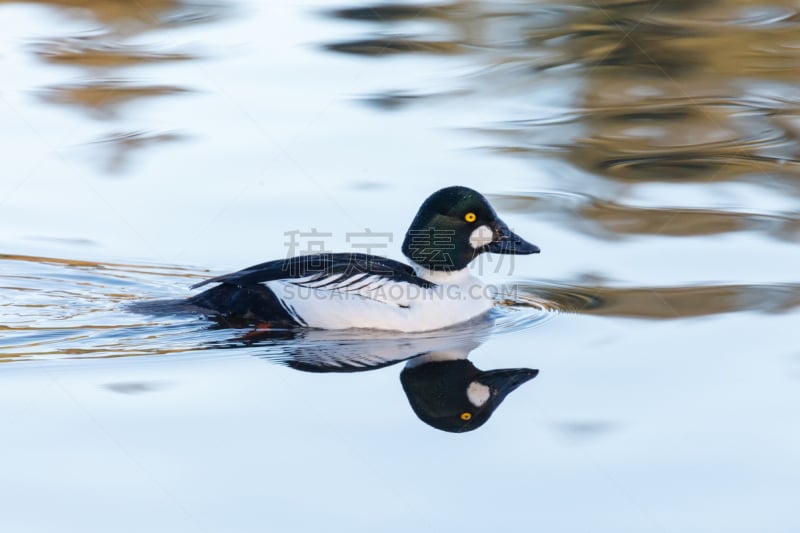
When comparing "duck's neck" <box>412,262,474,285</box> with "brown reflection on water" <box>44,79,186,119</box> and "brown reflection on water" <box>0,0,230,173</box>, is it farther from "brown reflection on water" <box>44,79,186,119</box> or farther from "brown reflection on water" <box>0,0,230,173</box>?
"brown reflection on water" <box>44,79,186,119</box>

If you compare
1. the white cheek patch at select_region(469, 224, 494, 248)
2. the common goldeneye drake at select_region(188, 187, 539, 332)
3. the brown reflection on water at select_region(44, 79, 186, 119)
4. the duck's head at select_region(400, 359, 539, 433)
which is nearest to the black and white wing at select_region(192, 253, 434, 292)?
the common goldeneye drake at select_region(188, 187, 539, 332)

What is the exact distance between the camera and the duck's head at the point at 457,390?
18.3ft

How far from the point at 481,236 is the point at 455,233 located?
17cm

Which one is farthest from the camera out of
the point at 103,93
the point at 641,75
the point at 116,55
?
the point at 116,55

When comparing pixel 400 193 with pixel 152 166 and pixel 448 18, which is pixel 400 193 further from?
pixel 448 18

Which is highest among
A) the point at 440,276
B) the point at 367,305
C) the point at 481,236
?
the point at 481,236

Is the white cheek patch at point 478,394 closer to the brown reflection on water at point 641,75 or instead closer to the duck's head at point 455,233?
the duck's head at point 455,233

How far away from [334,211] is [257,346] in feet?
7.59

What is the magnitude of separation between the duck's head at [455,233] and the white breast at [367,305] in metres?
0.33

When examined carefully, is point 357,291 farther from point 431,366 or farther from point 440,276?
point 431,366

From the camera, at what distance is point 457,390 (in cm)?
597

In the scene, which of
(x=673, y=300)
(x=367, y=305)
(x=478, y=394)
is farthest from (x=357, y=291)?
(x=673, y=300)

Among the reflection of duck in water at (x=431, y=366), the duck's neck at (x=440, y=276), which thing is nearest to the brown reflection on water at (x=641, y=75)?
the duck's neck at (x=440, y=276)

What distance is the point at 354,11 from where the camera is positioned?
14742 mm
